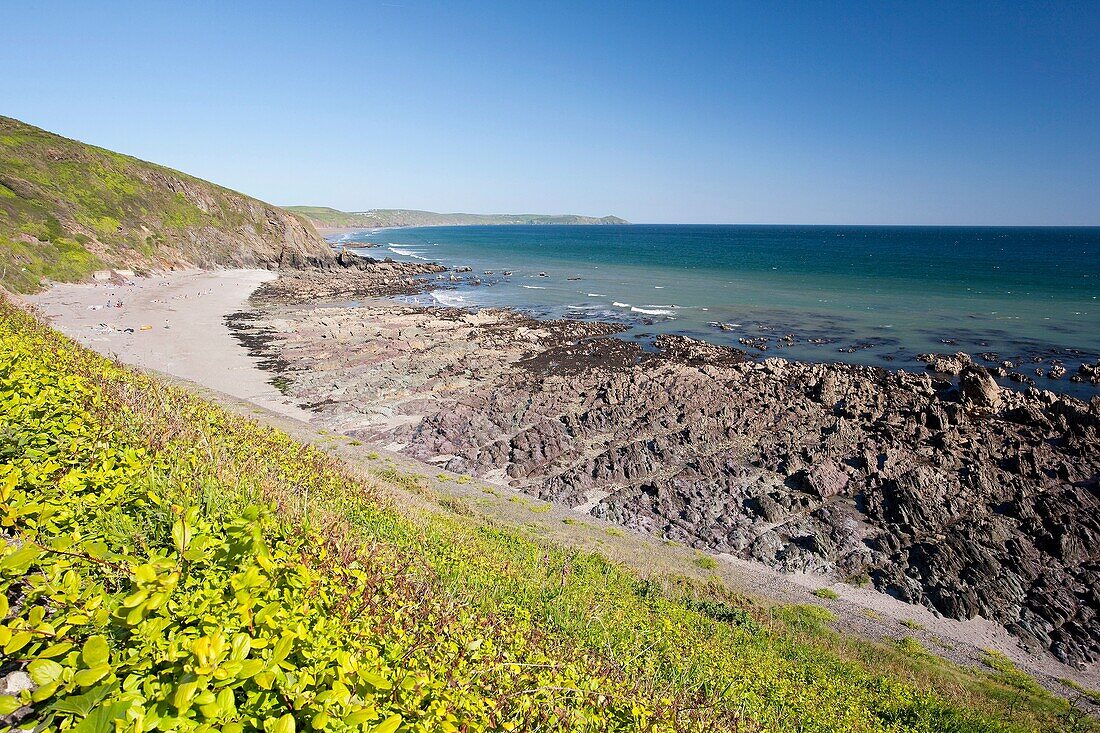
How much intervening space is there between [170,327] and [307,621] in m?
46.5

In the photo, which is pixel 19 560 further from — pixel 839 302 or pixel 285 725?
pixel 839 302

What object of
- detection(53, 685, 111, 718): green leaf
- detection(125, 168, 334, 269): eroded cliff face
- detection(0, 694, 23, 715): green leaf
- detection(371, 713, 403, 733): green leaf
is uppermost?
detection(125, 168, 334, 269): eroded cliff face

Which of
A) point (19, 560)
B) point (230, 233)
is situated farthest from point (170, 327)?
point (230, 233)

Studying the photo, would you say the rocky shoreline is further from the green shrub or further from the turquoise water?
the turquoise water

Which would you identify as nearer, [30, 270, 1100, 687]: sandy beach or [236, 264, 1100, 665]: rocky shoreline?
[30, 270, 1100, 687]: sandy beach

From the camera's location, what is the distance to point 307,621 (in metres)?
3.81

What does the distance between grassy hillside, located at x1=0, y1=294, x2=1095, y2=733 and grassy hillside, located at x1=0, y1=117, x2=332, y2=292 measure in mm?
50973

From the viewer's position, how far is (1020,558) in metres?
16.7

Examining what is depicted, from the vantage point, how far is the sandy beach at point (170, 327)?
98.5 feet

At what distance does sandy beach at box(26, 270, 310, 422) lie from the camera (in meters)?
30.0

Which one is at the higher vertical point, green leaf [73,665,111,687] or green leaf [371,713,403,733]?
green leaf [73,665,111,687]

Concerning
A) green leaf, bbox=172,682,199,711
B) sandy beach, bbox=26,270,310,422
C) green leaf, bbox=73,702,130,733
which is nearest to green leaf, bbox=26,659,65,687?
green leaf, bbox=73,702,130,733

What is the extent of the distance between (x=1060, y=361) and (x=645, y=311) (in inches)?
1281

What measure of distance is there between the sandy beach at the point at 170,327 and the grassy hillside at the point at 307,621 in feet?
52.9
